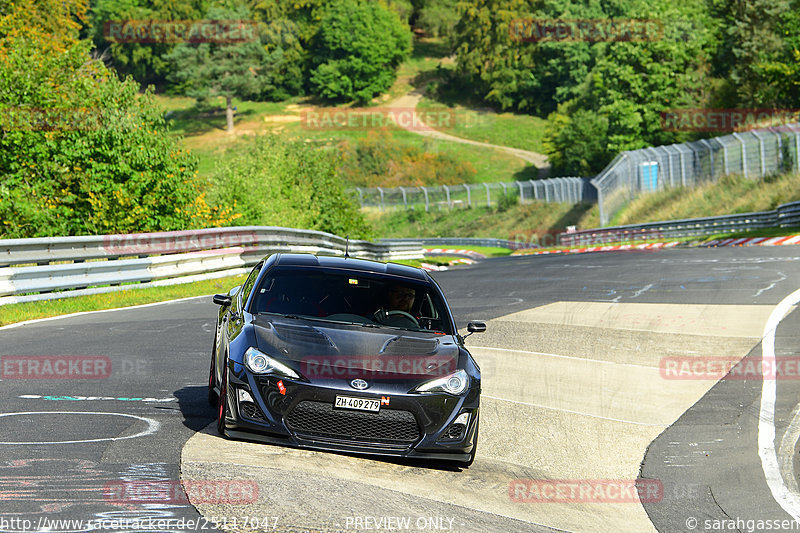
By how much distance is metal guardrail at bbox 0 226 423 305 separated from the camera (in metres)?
15.8

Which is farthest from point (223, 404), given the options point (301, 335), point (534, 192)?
point (534, 192)

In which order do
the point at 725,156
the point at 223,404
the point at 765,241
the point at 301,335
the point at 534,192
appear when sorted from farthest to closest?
the point at 534,192
the point at 725,156
the point at 765,241
the point at 301,335
the point at 223,404

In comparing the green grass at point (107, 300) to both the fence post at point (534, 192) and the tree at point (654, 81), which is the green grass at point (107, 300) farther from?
the tree at point (654, 81)

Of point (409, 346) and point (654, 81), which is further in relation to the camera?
point (654, 81)

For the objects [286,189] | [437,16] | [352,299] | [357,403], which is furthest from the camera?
[437,16]

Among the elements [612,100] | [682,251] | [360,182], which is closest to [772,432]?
[682,251]

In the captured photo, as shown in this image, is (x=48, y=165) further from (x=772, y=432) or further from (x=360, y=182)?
(x=360, y=182)

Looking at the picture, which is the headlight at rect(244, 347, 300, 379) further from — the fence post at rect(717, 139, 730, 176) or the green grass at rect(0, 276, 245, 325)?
the fence post at rect(717, 139, 730, 176)

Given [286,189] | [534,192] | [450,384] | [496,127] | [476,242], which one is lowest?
[496,127]

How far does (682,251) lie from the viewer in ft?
95.6

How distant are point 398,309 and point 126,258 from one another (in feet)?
44.1

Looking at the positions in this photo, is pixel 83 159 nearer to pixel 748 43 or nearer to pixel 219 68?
pixel 748 43

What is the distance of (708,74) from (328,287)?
73.9 metres

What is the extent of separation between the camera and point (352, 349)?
7219 mm
